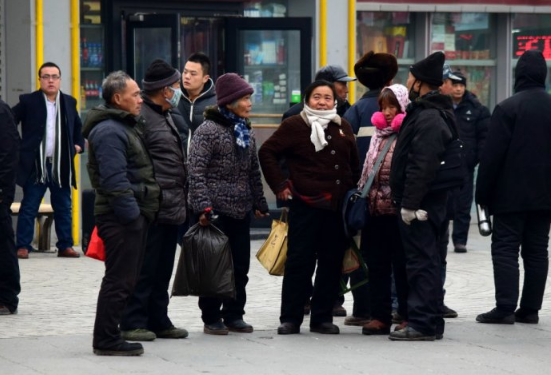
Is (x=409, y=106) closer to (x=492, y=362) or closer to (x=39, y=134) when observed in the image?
(x=492, y=362)

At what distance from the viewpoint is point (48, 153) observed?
1455cm

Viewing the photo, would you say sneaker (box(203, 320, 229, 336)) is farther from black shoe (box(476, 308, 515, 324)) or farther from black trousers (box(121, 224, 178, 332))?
black shoe (box(476, 308, 515, 324))

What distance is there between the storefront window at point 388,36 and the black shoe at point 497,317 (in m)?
8.14

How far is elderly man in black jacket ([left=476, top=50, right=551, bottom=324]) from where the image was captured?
10.1 metres

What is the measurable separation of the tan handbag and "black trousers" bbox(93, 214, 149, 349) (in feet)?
4.93

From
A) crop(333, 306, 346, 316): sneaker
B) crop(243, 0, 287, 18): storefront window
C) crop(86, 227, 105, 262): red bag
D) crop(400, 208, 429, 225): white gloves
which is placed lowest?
crop(333, 306, 346, 316): sneaker

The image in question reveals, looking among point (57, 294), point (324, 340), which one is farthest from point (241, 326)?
point (57, 294)

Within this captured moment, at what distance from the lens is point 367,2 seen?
17562 mm

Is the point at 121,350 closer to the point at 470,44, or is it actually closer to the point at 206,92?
the point at 206,92

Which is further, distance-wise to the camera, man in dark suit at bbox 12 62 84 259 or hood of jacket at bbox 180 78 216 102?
man in dark suit at bbox 12 62 84 259

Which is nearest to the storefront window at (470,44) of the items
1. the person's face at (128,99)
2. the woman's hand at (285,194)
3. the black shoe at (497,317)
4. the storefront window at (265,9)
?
the storefront window at (265,9)

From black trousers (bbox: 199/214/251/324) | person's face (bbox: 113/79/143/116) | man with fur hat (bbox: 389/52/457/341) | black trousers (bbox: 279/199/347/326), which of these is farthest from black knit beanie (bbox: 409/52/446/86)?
person's face (bbox: 113/79/143/116)

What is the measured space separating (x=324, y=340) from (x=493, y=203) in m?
1.88

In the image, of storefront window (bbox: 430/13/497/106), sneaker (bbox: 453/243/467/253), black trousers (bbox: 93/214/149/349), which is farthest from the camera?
storefront window (bbox: 430/13/497/106)
